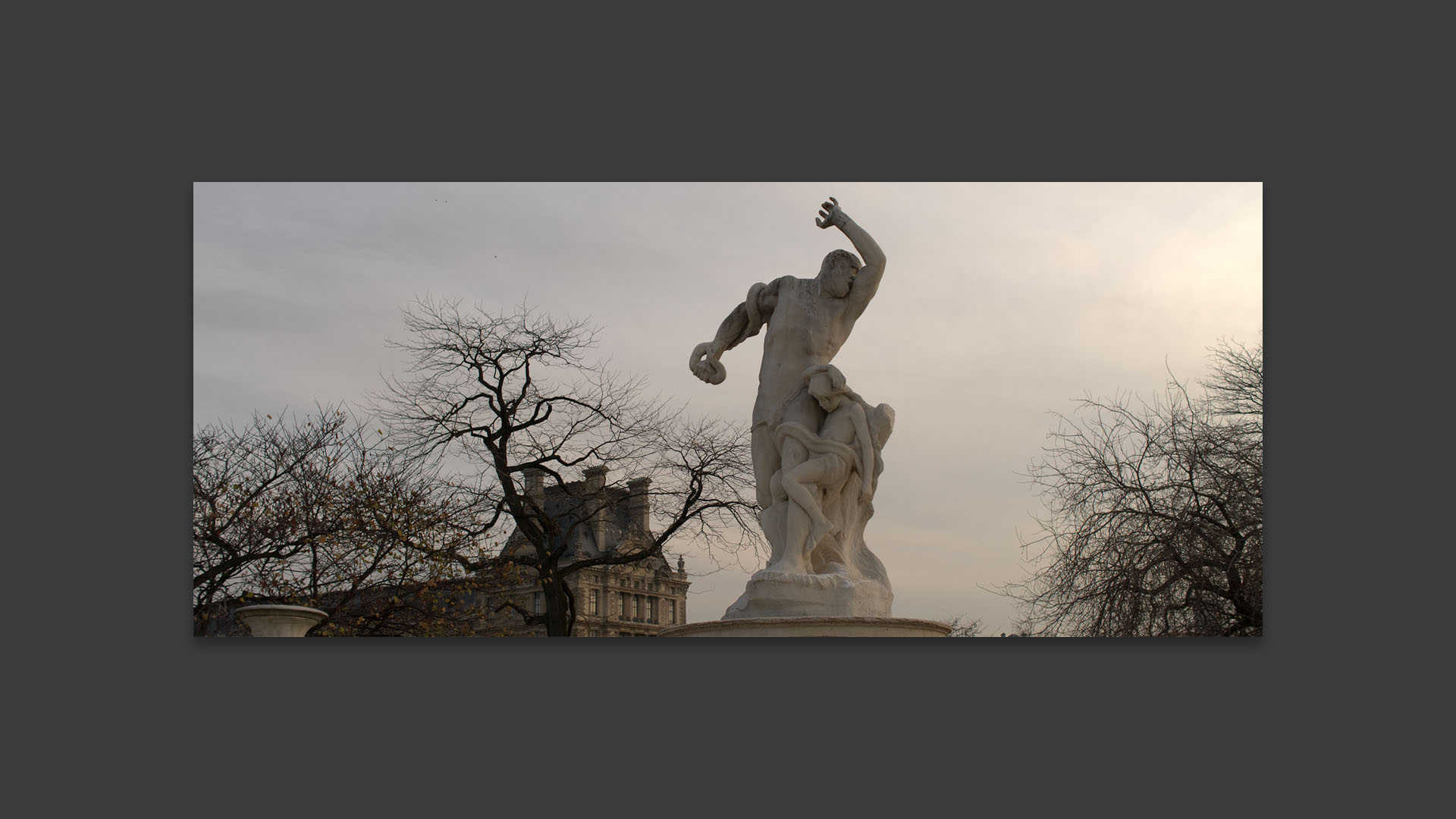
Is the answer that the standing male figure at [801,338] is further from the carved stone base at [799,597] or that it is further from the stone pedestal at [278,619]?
the stone pedestal at [278,619]

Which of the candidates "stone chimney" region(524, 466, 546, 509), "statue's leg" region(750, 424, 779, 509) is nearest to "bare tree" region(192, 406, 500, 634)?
"stone chimney" region(524, 466, 546, 509)

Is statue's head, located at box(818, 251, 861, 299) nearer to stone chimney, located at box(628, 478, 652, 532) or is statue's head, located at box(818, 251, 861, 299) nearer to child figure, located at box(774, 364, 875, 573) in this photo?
child figure, located at box(774, 364, 875, 573)

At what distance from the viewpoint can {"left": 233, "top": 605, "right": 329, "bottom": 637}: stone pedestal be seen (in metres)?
9.03

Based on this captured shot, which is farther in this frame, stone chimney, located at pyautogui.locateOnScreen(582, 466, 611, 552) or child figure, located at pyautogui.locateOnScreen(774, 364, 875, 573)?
stone chimney, located at pyautogui.locateOnScreen(582, 466, 611, 552)

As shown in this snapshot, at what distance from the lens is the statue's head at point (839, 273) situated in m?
8.41

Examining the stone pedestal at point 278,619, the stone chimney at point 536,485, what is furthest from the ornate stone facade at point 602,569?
the stone pedestal at point 278,619

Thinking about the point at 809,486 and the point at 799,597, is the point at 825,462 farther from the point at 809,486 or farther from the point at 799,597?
the point at 799,597

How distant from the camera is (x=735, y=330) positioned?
8.80m

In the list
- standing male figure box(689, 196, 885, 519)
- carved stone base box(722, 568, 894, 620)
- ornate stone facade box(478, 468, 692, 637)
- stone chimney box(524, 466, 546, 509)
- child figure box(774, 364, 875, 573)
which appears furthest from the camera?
stone chimney box(524, 466, 546, 509)

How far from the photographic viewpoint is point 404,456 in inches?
635

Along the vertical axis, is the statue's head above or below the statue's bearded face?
above

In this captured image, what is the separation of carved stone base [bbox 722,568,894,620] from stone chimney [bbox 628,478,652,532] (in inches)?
360

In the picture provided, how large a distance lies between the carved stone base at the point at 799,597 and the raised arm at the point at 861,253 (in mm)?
1613

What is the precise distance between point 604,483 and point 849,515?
916 cm
